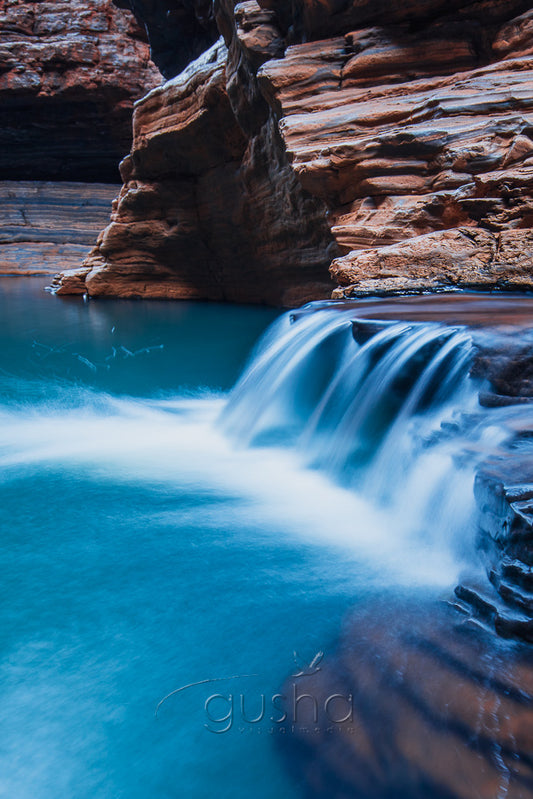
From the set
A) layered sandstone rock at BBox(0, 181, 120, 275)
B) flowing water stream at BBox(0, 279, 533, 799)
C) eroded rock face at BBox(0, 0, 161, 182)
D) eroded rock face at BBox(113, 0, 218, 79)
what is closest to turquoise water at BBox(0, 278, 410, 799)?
flowing water stream at BBox(0, 279, 533, 799)

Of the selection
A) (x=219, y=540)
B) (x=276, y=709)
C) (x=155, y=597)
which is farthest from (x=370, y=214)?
(x=276, y=709)

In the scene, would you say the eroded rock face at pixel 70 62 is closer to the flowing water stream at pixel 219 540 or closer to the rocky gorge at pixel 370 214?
the rocky gorge at pixel 370 214

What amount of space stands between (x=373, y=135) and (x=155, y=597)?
5470mm

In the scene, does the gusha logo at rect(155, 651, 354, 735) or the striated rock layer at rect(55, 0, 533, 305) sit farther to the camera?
the striated rock layer at rect(55, 0, 533, 305)

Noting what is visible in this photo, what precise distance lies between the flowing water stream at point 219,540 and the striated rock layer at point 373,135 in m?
1.44

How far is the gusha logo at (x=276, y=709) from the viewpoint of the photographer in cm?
136

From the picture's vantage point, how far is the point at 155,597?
1968mm

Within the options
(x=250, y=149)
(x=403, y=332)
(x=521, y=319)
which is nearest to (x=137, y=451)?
(x=403, y=332)

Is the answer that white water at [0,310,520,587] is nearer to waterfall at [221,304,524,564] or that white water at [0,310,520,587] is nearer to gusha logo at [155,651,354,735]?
waterfall at [221,304,524,564]

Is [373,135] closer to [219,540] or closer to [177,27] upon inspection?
[219,540]

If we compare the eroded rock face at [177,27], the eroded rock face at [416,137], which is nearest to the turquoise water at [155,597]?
the eroded rock face at [416,137]

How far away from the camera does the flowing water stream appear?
4.58ft

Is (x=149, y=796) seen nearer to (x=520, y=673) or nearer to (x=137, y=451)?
(x=520, y=673)

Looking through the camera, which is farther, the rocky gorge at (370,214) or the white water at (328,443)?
the white water at (328,443)
